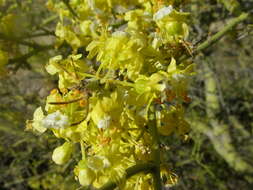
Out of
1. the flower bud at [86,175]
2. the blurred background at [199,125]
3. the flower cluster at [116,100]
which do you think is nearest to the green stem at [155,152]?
the flower cluster at [116,100]

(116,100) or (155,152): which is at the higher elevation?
(116,100)

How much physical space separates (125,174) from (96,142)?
17cm

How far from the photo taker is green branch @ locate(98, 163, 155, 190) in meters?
0.96

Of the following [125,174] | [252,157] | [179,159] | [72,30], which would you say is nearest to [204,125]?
[179,159]

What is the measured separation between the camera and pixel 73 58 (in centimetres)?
116

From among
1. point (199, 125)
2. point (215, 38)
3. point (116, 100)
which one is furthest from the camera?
point (199, 125)

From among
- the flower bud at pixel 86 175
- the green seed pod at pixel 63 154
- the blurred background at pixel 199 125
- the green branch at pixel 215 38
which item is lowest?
the blurred background at pixel 199 125

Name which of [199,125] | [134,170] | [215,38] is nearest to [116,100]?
[134,170]

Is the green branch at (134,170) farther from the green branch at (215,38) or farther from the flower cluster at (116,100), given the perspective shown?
the green branch at (215,38)

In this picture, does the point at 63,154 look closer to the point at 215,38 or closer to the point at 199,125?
the point at 215,38

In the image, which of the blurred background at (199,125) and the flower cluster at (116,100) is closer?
the flower cluster at (116,100)

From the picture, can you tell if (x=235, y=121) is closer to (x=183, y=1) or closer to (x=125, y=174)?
(x=183, y=1)

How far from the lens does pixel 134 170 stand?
1.03 metres

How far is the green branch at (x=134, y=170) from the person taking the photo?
96cm
